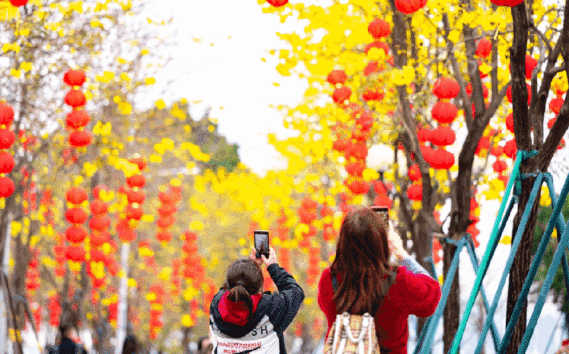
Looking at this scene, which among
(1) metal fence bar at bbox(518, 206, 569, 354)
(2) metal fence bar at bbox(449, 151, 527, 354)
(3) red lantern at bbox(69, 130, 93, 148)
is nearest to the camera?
(1) metal fence bar at bbox(518, 206, 569, 354)

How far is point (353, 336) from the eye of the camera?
271 cm

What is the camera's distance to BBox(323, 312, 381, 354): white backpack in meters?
2.69

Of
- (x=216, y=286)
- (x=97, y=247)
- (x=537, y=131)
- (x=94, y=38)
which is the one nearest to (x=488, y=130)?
(x=537, y=131)

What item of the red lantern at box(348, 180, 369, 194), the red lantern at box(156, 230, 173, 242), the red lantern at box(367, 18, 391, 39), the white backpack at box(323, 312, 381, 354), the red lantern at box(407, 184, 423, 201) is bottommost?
the white backpack at box(323, 312, 381, 354)

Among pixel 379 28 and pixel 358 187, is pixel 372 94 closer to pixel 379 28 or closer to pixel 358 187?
pixel 379 28

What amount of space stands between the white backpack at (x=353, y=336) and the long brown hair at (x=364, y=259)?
1.7 inches

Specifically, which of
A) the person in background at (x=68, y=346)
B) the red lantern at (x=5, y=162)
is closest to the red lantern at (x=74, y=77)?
the red lantern at (x=5, y=162)

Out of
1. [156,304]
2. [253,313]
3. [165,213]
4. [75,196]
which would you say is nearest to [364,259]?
[253,313]

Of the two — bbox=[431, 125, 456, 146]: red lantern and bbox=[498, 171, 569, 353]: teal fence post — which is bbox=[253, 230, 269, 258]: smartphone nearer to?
bbox=[498, 171, 569, 353]: teal fence post

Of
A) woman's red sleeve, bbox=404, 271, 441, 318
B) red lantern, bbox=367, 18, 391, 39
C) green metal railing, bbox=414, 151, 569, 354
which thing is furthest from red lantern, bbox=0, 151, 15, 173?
woman's red sleeve, bbox=404, 271, 441, 318

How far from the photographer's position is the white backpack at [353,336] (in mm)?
2689

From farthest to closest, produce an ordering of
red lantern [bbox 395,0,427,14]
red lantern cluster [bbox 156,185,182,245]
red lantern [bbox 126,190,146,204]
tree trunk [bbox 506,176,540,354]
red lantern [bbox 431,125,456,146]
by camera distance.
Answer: red lantern cluster [bbox 156,185,182,245] → red lantern [bbox 126,190,146,204] → red lantern [bbox 431,125,456,146] → red lantern [bbox 395,0,427,14] → tree trunk [bbox 506,176,540,354]

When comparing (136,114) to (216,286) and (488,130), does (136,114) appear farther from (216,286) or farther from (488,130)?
(216,286)

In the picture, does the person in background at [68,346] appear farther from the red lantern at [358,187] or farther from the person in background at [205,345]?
the red lantern at [358,187]
